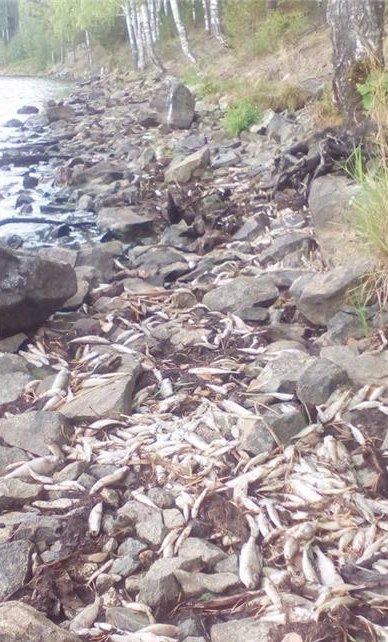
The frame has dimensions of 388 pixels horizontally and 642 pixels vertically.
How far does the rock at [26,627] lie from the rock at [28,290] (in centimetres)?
339

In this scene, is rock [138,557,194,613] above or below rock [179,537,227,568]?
above

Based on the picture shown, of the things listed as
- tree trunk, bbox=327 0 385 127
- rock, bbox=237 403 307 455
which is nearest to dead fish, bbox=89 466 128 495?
rock, bbox=237 403 307 455

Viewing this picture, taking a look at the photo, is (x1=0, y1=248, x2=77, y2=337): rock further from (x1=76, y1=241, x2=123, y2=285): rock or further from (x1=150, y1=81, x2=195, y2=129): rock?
(x1=150, y1=81, x2=195, y2=129): rock

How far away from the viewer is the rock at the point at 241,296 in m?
6.33

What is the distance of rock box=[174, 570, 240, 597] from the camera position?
3.14 meters

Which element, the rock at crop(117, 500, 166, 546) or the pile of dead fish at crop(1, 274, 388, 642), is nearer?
the pile of dead fish at crop(1, 274, 388, 642)

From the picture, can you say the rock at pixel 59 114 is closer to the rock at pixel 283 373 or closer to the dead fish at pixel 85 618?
the rock at pixel 283 373

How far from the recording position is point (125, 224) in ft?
32.8

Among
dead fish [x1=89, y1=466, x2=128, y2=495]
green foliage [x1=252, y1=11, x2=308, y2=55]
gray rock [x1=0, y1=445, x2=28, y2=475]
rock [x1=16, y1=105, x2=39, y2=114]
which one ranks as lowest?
rock [x1=16, y1=105, x2=39, y2=114]

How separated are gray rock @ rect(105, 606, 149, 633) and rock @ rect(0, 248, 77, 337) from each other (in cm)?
333

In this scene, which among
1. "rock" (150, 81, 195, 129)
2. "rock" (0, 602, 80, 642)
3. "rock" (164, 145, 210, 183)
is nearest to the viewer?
"rock" (0, 602, 80, 642)

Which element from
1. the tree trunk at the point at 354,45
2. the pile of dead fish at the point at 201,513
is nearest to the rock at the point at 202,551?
the pile of dead fish at the point at 201,513

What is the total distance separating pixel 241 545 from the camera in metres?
3.47

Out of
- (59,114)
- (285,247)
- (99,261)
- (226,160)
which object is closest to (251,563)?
(285,247)
